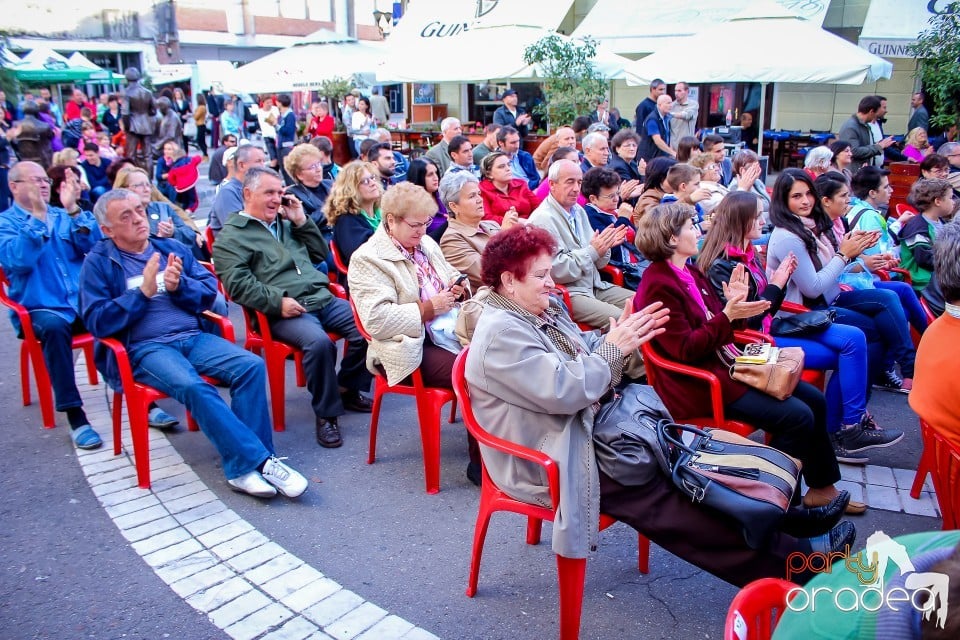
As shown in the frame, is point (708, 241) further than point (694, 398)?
Yes

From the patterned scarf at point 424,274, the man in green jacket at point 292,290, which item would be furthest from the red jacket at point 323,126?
the patterned scarf at point 424,274

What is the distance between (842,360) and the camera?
412 cm

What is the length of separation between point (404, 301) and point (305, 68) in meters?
13.2

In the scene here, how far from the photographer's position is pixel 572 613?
2.59 meters

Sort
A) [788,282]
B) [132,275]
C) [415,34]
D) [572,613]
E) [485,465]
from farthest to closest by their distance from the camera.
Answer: [415,34], [788,282], [132,275], [485,465], [572,613]

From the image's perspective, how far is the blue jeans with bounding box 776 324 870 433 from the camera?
4121mm

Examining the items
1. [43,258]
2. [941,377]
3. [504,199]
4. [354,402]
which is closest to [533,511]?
[941,377]

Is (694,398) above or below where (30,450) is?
above

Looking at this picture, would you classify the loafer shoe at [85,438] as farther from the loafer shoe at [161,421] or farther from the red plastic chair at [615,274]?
the red plastic chair at [615,274]

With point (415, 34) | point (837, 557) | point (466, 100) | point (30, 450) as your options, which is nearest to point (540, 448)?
point (837, 557)

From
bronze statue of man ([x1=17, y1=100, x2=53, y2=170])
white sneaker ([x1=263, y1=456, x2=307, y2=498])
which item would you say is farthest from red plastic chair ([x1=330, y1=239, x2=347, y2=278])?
bronze statue of man ([x1=17, y1=100, x2=53, y2=170])

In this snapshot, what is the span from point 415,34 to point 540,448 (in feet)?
47.8

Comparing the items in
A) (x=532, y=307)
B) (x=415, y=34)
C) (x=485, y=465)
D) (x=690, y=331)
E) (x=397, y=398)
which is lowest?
(x=397, y=398)

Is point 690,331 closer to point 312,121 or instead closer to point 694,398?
point 694,398
